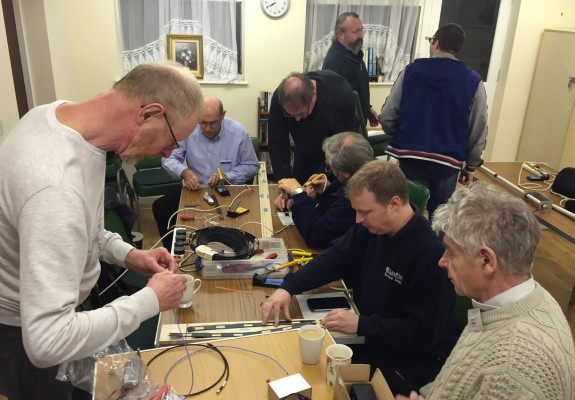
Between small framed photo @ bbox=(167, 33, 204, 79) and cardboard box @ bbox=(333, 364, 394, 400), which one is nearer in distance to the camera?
cardboard box @ bbox=(333, 364, 394, 400)

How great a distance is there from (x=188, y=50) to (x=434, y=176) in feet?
9.53

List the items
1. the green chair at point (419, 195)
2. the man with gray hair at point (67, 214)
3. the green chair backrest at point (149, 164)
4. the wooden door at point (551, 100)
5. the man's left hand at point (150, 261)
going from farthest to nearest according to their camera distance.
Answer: the wooden door at point (551, 100) → the green chair backrest at point (149, 164) → the green chair at point (419, 195) → the man's left hand at point (150, 261) → the man with gray hair at point (67, 214)

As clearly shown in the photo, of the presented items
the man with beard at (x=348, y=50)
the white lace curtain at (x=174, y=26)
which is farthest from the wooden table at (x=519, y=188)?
the white lace curtain at (x=174, y=26)

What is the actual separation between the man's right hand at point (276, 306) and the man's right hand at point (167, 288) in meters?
0.41

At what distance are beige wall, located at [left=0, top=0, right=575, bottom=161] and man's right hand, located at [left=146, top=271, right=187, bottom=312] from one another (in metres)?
3.35

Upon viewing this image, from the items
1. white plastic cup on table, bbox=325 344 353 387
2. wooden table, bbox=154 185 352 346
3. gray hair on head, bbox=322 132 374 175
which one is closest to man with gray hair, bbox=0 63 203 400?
wooden table, bbox=154 185 352 346

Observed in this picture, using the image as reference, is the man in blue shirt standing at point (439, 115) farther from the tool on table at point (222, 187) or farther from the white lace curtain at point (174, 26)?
the white lace curtain at point (174, 26)

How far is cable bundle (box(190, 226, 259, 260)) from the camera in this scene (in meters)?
2.00

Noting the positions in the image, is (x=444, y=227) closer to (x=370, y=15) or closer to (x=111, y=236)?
(x=111, y=236)

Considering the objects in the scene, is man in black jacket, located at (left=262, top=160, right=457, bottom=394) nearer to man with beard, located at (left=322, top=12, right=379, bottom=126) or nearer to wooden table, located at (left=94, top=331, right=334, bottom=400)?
wooden table, located at (left=94, top=331, right=334, bottom=400)

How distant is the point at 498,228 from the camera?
1185 millimetres

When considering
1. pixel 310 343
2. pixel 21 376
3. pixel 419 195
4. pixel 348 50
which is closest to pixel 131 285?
pixel 21 376

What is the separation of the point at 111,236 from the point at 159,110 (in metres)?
0.69

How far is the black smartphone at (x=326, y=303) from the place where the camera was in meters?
1.81
